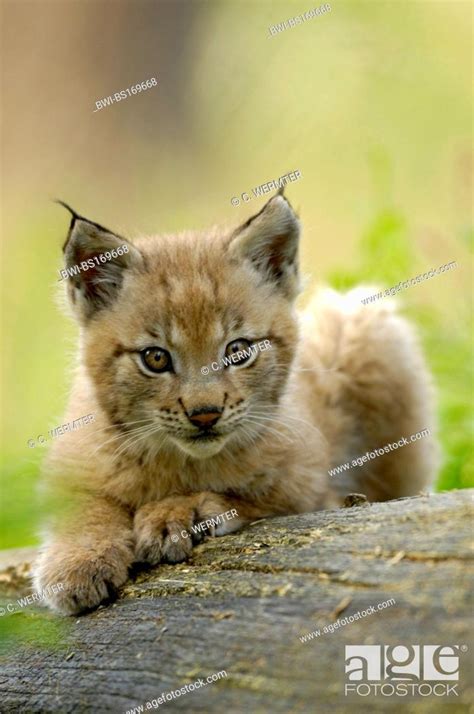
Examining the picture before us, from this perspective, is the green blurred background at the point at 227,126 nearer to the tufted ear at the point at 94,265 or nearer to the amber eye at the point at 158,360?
the tufted ear at the point at 94,265

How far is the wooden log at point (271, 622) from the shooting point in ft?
8.68

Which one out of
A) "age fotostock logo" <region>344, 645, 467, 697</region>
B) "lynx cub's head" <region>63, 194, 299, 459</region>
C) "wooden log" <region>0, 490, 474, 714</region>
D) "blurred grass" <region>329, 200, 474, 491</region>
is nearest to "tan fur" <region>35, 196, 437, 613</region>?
"lynx cub's head" <region>63, 194, 299, 459</region>

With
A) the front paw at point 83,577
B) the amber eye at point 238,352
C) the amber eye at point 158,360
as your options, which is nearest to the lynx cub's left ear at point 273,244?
the amber eye at point 238,352

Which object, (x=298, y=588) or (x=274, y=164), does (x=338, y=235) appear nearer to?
(x=274, y=164)

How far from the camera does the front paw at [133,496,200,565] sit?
12.3ft

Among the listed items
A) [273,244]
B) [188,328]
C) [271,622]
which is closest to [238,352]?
[188,328]

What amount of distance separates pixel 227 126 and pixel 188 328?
666cm

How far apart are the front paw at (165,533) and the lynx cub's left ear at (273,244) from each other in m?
1.27

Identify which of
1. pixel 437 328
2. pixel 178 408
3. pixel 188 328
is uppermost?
pixel 188 328

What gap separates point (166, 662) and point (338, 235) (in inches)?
287

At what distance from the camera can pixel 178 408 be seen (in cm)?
400

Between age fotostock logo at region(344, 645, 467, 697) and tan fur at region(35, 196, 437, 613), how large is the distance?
1.22m

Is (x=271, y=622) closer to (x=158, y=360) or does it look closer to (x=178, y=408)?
(x=178, y=408)

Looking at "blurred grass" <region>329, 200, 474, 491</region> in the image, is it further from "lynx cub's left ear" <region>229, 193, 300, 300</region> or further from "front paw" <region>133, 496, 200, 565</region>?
"front paw" <region>133, 496, 200, 565</region>
